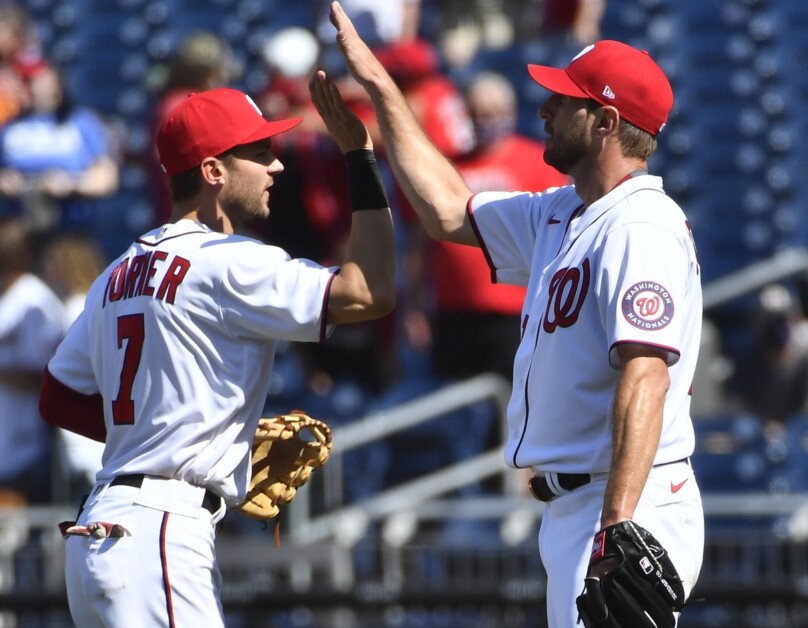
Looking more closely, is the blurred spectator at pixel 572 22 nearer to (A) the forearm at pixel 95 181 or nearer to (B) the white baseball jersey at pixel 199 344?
(A) the forearm at pixel 95 181

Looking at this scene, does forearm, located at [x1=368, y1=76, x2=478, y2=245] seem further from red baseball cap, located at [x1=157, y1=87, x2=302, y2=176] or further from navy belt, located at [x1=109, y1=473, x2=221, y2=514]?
navy belt, located at [x1=109, y1=473, x2=221, y2=514]

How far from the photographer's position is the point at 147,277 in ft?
13.1

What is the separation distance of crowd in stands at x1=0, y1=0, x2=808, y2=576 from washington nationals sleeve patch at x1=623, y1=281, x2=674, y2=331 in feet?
12.6

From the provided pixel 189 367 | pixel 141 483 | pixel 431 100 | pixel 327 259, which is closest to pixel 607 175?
pixel 189 367

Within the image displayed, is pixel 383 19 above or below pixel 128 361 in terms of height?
above

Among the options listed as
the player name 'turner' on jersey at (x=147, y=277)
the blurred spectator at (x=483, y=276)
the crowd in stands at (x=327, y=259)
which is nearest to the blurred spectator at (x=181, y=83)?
the crowd in stands at (x=327, y=259)

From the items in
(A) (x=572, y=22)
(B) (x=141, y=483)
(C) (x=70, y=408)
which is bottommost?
Answer: (B) (x=141, y=483)

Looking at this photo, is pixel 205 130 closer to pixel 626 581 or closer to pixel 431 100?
pixel 626 581

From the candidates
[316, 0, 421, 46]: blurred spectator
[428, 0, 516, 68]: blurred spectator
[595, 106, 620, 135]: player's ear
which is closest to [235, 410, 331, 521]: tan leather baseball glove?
[595, 106, 620, 135]: player's ear

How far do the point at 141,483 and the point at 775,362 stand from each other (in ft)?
15.2

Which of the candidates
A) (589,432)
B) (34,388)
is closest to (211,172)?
(589,432)

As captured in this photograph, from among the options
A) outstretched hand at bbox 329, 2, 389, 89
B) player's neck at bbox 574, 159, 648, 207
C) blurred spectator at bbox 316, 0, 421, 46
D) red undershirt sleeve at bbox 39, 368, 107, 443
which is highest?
blurred spectator at bbox 316, 0, 421, 46

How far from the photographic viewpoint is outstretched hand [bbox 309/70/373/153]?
4.15 meters

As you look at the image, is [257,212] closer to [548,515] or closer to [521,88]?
[548,515]
